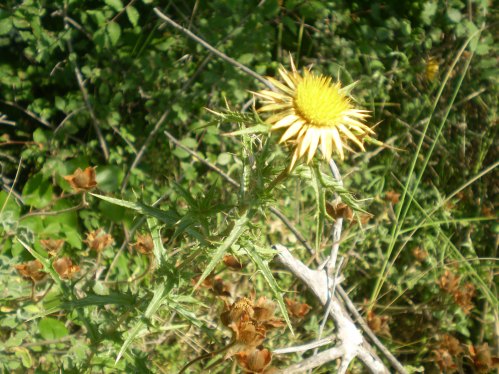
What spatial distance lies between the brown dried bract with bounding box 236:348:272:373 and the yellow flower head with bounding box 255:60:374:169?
50 cm

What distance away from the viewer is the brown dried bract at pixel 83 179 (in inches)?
74.7

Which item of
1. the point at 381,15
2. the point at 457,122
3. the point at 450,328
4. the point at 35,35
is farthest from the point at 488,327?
the point at 35,35

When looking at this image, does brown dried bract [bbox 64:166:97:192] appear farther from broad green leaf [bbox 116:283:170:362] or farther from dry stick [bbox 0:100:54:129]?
dry stick [bbox 0:100:54:129]

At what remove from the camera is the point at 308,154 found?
52.4 inches

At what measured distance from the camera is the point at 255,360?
1506 millimetres

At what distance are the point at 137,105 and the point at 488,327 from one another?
199 cm

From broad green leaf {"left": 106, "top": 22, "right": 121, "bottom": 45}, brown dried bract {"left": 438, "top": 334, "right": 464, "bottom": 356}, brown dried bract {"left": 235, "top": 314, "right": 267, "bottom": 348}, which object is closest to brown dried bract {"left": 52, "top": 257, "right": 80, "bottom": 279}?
brown dried bract {"left": 235, "top": 314, "right": 267, "bottom": 348}

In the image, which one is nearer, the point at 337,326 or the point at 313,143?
the point at 313,143

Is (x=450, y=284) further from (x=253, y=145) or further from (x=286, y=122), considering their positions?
(x=286, y=122)

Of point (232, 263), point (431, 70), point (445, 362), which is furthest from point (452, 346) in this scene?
point (431, 70)

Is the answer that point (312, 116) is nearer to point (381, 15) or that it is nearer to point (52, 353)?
point (52, 353)

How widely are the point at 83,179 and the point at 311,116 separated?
2.75ft

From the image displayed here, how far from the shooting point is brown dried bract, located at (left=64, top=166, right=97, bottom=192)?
1897mm

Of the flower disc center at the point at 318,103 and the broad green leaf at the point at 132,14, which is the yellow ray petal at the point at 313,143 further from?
the broad green leaf at the point at 132,14
